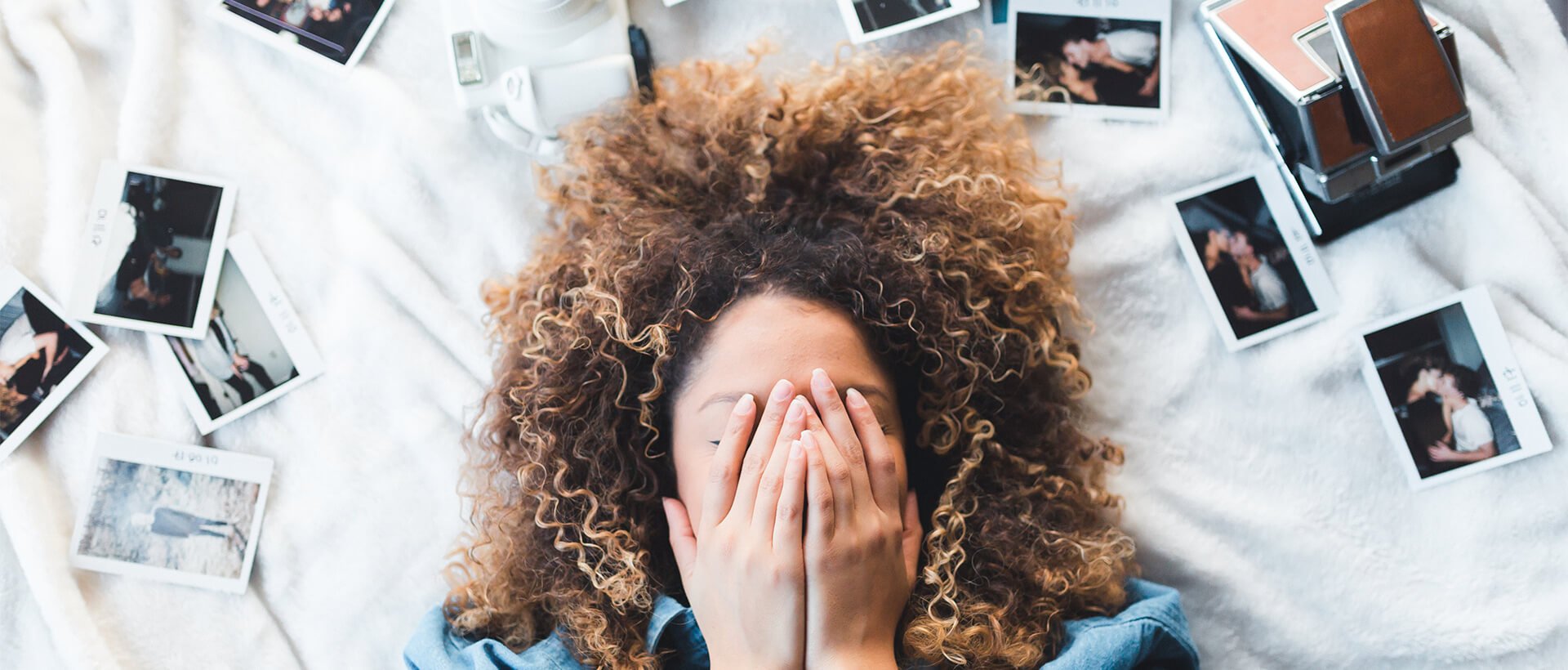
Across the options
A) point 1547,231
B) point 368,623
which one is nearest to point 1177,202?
point 1547,231

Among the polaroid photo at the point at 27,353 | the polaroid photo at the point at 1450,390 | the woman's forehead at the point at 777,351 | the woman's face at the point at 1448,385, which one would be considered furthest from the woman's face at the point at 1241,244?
the polaroid photo at the point at 27,353

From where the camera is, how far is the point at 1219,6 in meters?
1.19

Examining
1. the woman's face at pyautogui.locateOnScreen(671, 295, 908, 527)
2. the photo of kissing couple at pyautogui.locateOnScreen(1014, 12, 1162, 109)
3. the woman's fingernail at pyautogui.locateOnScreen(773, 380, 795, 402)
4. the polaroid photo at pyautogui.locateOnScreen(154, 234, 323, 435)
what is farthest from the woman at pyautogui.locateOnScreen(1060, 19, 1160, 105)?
the polaroid photo at pyautogui.locateOnScreen(154, 234, 323, 435)

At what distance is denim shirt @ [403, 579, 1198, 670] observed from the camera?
1041mm

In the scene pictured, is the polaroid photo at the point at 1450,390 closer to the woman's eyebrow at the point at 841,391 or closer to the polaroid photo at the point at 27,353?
the woman's eyebrow at the point at 841,391

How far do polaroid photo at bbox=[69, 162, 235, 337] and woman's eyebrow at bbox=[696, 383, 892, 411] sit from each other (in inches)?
28.3

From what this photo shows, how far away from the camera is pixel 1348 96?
1.10 metres

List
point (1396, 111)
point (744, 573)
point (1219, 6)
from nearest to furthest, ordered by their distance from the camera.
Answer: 1. point (744, 573)
2. point (1396, 111)
3. point (1219, 6)

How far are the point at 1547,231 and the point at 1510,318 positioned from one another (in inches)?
4.6

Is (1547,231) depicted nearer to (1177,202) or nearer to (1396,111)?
(1396,111)

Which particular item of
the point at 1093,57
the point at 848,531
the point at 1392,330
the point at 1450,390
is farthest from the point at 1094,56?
the point at 848,531

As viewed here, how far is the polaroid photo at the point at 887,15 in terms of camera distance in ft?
4.07

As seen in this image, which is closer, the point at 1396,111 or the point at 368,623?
the point at 1396,111

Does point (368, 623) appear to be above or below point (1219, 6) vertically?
below
